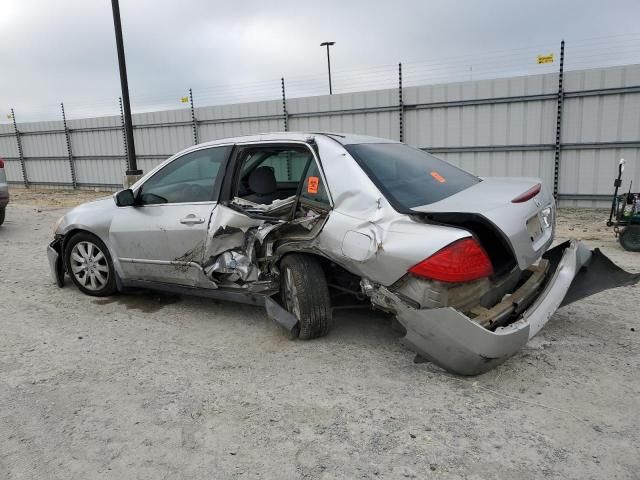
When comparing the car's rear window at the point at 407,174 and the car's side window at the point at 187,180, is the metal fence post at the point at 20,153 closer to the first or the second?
the car's side window at the point at 187,180

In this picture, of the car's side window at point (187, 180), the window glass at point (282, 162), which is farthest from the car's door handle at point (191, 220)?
the window glass at point (282, 162)

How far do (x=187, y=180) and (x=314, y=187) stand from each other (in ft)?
4.63

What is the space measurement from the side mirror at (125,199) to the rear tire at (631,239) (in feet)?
19.0

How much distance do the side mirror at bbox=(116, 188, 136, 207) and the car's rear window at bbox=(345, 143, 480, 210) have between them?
2133 mm

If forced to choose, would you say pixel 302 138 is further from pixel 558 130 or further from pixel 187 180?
pixel 558 130

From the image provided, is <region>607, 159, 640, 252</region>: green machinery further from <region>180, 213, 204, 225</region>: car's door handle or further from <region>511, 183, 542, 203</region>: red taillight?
<region>180, 213, 204, 225</region>: car's door handle

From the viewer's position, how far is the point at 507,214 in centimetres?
296

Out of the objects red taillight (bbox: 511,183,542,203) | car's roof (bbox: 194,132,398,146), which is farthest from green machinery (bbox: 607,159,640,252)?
car's roof (bbox: 194,132,398,146)

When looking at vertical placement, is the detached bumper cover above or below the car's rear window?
below

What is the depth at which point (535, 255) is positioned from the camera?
10.2ft

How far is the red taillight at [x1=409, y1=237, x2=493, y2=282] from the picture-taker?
2766 millimetres

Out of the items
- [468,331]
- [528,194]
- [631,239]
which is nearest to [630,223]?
[631,239]

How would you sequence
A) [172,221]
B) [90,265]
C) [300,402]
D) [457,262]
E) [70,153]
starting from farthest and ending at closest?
[70,153]
[90,265]
[172,221]
[300,402]
[457,262]

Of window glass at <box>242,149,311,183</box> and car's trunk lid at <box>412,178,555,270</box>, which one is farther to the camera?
window glass at <box>242,149,311,183</box>
